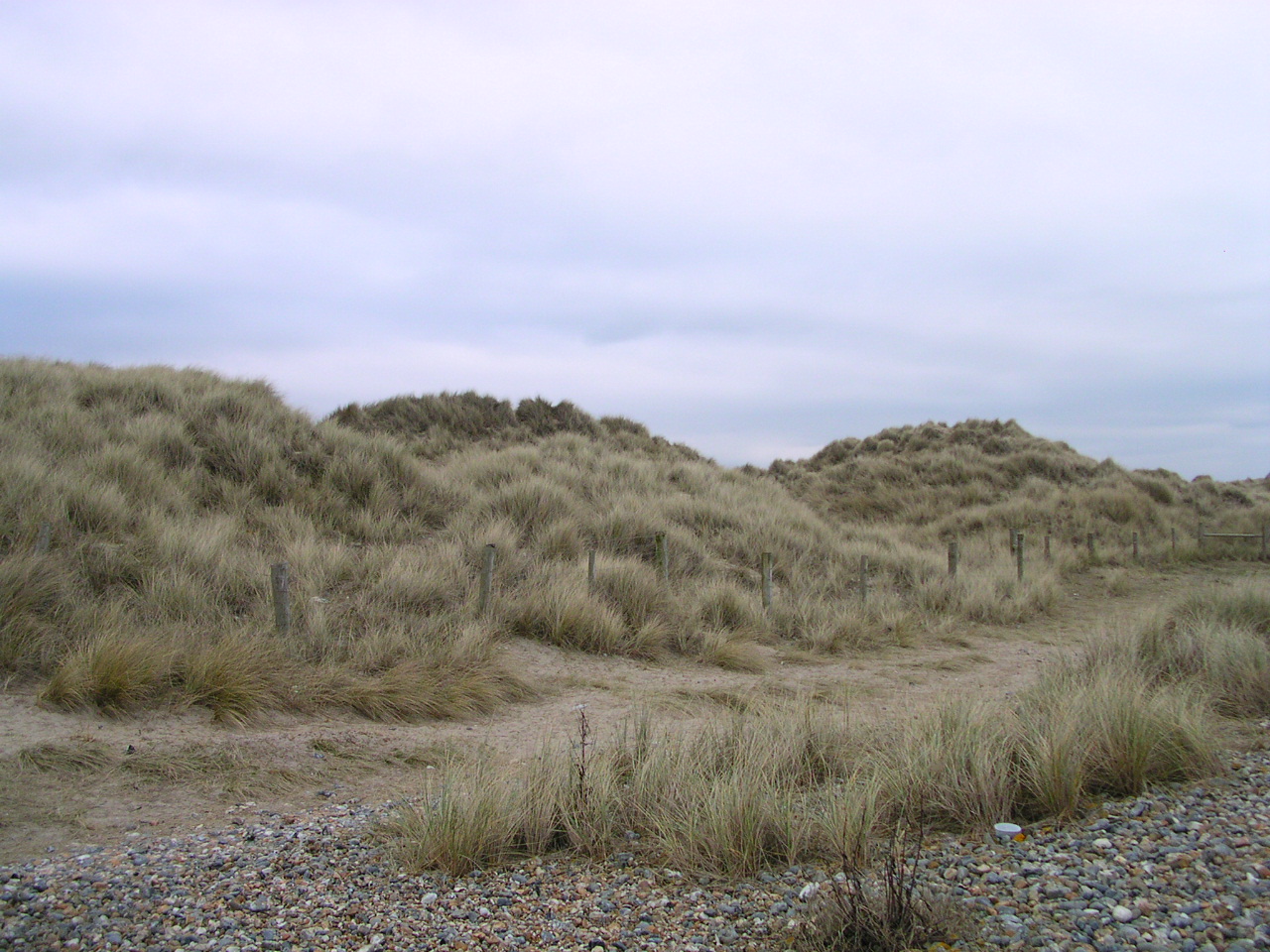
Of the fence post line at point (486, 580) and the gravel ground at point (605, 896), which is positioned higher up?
the fence post line at point (486, 580)

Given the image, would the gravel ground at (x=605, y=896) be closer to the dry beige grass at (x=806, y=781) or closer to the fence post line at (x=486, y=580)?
the dry beige grass at (x=806, y=781)

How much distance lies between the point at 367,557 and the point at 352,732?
440 cm

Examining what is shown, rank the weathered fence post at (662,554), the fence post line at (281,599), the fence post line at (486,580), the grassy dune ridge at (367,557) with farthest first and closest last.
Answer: the weathered fence post at (662,554) → the fence post line at (486,580) → the fence post line at (281,599) → the grassy dune ridge at (367,557)

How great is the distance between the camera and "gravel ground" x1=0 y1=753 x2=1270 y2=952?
10.3 feet

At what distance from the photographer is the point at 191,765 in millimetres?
5523

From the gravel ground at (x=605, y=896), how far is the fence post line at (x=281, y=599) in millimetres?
3848

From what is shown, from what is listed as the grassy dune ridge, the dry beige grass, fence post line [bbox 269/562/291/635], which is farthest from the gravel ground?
fence post line [bbox 269/562/291/635]

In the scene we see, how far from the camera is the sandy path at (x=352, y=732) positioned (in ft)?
15.8

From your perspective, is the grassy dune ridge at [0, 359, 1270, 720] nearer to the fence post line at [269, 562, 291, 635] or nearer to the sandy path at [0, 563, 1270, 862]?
the fence post line at [269, 562, 291, 635]

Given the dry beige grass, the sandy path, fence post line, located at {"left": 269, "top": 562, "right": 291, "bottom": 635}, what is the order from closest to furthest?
1. the dry beige grass
2. the sandy path
3. fence post line, located at {"left": 269, "top": 562, "right": 291, "bottom": 635}

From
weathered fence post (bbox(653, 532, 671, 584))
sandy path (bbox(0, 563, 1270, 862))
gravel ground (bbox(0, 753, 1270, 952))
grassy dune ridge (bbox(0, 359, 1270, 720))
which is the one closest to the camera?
gravel ground (bbox(0, 753, 1270, 952))

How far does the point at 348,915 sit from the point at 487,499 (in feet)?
36.9

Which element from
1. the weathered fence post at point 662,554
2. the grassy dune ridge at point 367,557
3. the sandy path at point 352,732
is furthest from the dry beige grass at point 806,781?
the weathered fence post at point 662,554

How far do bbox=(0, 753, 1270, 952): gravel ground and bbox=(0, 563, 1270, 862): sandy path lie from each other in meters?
0.74
